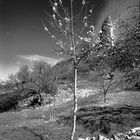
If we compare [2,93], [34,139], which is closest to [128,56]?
[34,139]

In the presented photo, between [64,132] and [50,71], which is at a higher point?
[50,71]

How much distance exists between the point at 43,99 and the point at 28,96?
5.77 meters

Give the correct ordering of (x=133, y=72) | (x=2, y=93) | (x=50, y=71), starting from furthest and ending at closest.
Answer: (x=2, y=93)
(x=50, y=71)
(x=133, y=72)

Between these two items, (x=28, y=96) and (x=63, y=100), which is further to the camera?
(x=28, y=96)

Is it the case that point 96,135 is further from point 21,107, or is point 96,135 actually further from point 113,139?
point 21,107

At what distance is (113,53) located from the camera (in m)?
13.2

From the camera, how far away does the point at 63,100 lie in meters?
42.0

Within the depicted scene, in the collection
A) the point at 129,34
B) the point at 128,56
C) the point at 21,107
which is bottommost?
the point at 21,107

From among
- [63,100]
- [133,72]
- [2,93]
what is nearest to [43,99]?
[63,100]

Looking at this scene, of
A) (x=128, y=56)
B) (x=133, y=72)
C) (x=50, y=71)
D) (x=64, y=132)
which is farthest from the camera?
→ (x=50, y=71)

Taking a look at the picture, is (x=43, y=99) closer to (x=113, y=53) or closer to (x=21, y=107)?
(x=21, y=107)

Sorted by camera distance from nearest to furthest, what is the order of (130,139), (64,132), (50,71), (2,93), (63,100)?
(130,139), (64,132), (63,100), (50,71), (2,93)

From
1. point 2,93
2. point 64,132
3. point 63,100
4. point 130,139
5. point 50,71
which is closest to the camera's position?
point 130,139

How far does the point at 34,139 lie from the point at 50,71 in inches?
1276
